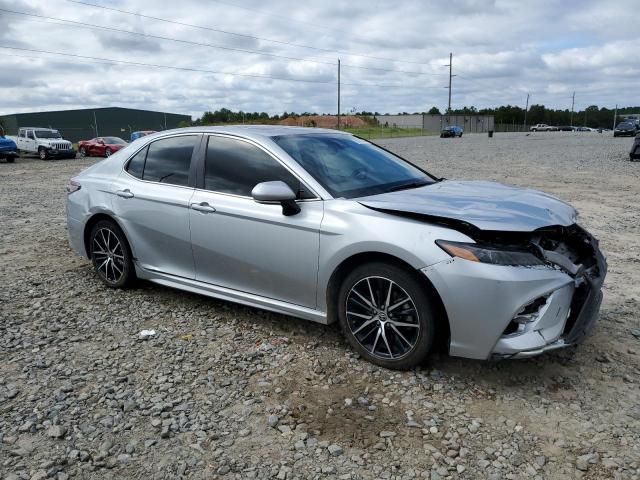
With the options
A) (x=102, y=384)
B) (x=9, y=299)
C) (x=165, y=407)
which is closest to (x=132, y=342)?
(x=102, y=384)

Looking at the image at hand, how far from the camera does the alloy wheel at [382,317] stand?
11.2ft

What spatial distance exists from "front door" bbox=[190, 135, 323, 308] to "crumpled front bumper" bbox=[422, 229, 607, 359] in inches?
38.7

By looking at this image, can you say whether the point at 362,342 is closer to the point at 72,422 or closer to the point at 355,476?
the point at 355,476

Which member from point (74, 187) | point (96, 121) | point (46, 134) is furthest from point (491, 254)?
point (96, 121)

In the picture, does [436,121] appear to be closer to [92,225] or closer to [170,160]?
[92,225]

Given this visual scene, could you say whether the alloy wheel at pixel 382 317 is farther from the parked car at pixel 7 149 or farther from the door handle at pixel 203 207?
the parked car at pixel 7 149

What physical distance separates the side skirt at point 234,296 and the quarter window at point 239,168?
2.65 ft

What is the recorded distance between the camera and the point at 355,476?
2600mm

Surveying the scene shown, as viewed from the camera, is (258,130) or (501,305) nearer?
(501,305)

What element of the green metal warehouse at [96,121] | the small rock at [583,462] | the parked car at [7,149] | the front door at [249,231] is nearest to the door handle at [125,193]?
the front door at [249,231]

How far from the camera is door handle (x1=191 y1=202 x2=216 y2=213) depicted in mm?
4258

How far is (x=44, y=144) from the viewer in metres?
28.0

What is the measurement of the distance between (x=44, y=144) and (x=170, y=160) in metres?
27.0

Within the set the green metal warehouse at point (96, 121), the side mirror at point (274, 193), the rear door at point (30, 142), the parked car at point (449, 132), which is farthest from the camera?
the parked car at point (449, 132)
